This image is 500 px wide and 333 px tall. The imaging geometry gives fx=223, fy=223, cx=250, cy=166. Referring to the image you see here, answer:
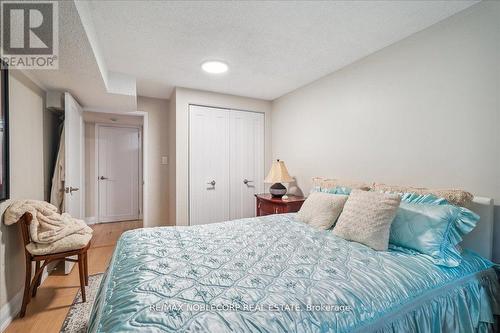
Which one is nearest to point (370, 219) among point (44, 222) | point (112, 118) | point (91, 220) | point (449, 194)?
point (449, 194)

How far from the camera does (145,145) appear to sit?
3758mm

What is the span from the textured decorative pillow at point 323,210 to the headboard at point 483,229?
882 millimetres

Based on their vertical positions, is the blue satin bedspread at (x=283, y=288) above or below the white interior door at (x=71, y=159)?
below

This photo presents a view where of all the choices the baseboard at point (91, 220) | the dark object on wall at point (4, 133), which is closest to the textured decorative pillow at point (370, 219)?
the dark object on wall at point (4, 133)

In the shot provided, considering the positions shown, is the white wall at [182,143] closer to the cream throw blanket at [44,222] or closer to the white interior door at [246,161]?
the white interior door at [246,161]

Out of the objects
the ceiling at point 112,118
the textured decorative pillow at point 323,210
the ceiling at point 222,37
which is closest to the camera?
the ceiling at point 222,37

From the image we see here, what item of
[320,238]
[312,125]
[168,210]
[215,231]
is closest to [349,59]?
[312,125]

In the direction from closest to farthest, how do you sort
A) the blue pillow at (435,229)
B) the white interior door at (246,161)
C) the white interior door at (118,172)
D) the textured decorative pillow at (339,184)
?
the blue pillow at (435,229) < the textured decorative pillow at (339,184) < the white interior door at (246,161) < the white interior door at (118,172)

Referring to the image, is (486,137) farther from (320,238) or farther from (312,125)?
(312,125)

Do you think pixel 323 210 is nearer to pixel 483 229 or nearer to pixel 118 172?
pixel 483 229

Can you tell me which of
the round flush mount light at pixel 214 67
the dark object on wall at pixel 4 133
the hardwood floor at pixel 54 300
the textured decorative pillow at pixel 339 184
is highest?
the round flush mount light at pixel 214 67

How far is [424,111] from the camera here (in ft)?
6.38

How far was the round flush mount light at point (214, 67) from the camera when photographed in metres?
2.53

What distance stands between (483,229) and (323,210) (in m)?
1.09
